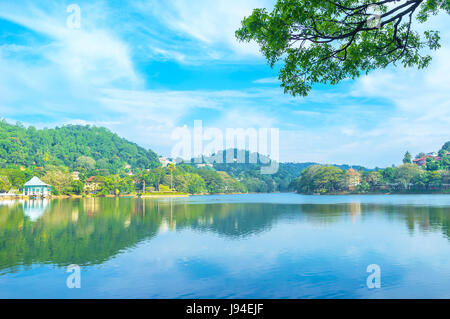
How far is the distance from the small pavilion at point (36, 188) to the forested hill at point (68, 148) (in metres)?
35.1

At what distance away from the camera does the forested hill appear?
9838 centimetres

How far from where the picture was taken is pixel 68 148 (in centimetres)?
12775

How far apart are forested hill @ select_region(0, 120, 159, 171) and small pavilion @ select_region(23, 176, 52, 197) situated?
115 ft

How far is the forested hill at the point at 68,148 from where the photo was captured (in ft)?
323

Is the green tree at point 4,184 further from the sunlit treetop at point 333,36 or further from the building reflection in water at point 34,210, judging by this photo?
the sunlit treetop at point 333,36

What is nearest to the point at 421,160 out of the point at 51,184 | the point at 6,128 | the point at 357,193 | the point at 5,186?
the point at 357,193

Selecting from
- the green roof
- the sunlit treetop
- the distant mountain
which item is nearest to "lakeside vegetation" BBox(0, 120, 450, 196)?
the distant mountain

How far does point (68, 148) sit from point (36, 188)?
73.6 metres

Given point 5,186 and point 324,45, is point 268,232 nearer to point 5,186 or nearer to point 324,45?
point 324,45

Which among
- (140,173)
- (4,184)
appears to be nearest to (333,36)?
(4,184)

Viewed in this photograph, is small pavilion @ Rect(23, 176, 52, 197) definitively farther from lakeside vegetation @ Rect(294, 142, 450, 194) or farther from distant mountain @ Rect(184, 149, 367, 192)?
distant mountain @ Rect(184, 149, 367, 192)

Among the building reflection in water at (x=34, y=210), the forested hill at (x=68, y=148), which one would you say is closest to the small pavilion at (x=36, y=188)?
the building reflection in water at (x=34, y=210)
